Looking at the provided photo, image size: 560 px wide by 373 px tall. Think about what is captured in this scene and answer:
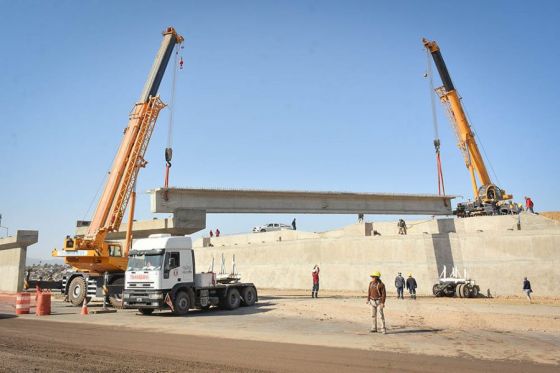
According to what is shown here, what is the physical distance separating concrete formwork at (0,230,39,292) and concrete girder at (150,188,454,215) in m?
16.7

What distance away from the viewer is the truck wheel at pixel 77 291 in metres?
23.0

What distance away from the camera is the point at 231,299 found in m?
20.8

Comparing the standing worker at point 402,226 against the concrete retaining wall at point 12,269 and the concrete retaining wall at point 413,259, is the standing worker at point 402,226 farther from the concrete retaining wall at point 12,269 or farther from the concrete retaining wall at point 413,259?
the concrete retaining wall at point 12,269

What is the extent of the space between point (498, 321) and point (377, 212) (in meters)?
19.6

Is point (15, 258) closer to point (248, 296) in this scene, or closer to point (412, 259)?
point (248, 296)

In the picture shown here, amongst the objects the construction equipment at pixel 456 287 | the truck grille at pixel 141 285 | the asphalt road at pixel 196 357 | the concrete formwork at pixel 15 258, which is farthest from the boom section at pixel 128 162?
the construction equipment at pixel 456 287

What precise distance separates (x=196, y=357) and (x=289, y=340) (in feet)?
11.1

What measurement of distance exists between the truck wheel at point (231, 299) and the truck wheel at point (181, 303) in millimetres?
2253

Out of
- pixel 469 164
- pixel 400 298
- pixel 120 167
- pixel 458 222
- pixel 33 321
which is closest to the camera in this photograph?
pixel 33 321

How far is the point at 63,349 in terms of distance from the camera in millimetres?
9820

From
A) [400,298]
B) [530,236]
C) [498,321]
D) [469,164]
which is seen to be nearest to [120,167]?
[400,298]

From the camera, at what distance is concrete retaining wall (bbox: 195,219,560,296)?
26781 millimetres

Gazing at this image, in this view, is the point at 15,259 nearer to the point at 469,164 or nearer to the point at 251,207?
the point at 251,207

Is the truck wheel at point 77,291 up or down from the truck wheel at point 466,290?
up
